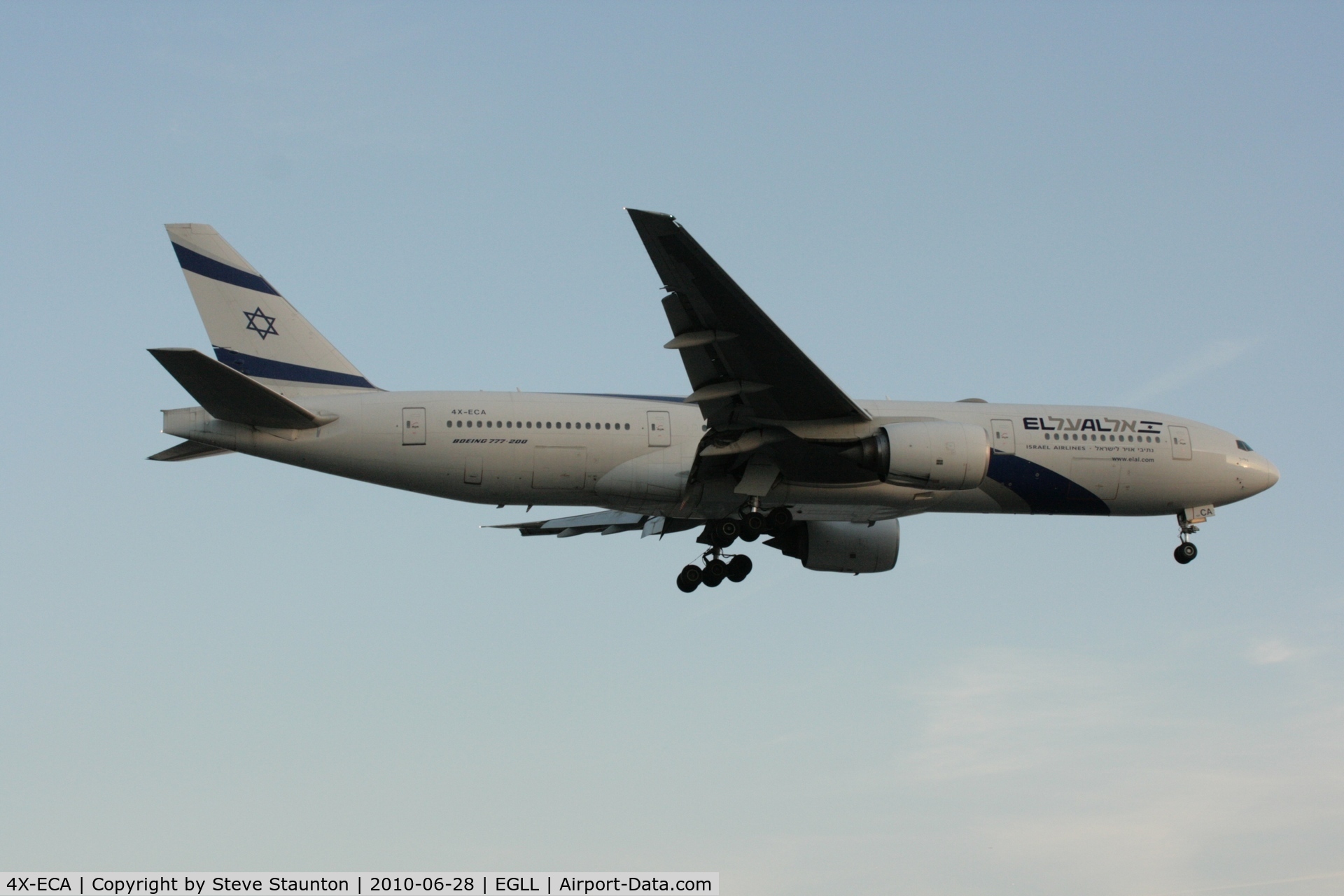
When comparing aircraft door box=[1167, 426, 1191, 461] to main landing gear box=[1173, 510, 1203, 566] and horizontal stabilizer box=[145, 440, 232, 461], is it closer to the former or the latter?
main landing gear box=[1173, 510, 1203, 566]

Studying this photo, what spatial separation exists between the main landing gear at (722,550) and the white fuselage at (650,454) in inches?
13.1

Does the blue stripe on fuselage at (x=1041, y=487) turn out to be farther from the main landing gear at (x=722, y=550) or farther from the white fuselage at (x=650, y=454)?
the main landing gear at (x=722, y=550)

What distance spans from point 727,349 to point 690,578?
19.6 feet

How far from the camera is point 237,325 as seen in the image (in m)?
23.7

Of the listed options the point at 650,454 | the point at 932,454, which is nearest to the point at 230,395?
the point at 650,454

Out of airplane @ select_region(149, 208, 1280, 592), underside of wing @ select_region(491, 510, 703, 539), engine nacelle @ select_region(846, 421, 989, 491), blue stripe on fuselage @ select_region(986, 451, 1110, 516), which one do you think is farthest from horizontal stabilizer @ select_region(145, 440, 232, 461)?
blue stripe on fuselage @ select_region(986, 451, 1110, 516)

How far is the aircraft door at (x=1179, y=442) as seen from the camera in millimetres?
25484

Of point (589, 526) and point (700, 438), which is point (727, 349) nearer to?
point (700, 438)

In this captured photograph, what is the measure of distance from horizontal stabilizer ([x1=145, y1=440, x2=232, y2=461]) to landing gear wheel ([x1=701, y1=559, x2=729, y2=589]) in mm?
8768

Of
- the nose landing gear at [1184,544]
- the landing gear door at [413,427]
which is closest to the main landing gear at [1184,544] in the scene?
the nose landing gear at [1184,544]

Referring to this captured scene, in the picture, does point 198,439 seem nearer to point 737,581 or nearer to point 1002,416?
point 737,581

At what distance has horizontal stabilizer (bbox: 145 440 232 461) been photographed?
2262 cm

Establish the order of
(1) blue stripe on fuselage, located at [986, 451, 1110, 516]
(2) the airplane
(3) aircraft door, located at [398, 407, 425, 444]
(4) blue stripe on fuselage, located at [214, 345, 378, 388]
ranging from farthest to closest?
1. (1) blue stripe on fuselage, located at [986, 451, 1110, 516]
2. (4) blue stripe on fuselage, located at [214, 345, 378, 388]
3. (3) aircraft door, located at [398, 407, 425, 444]
4. (2) the airplane

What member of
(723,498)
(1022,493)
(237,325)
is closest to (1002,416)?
(1022,493)
